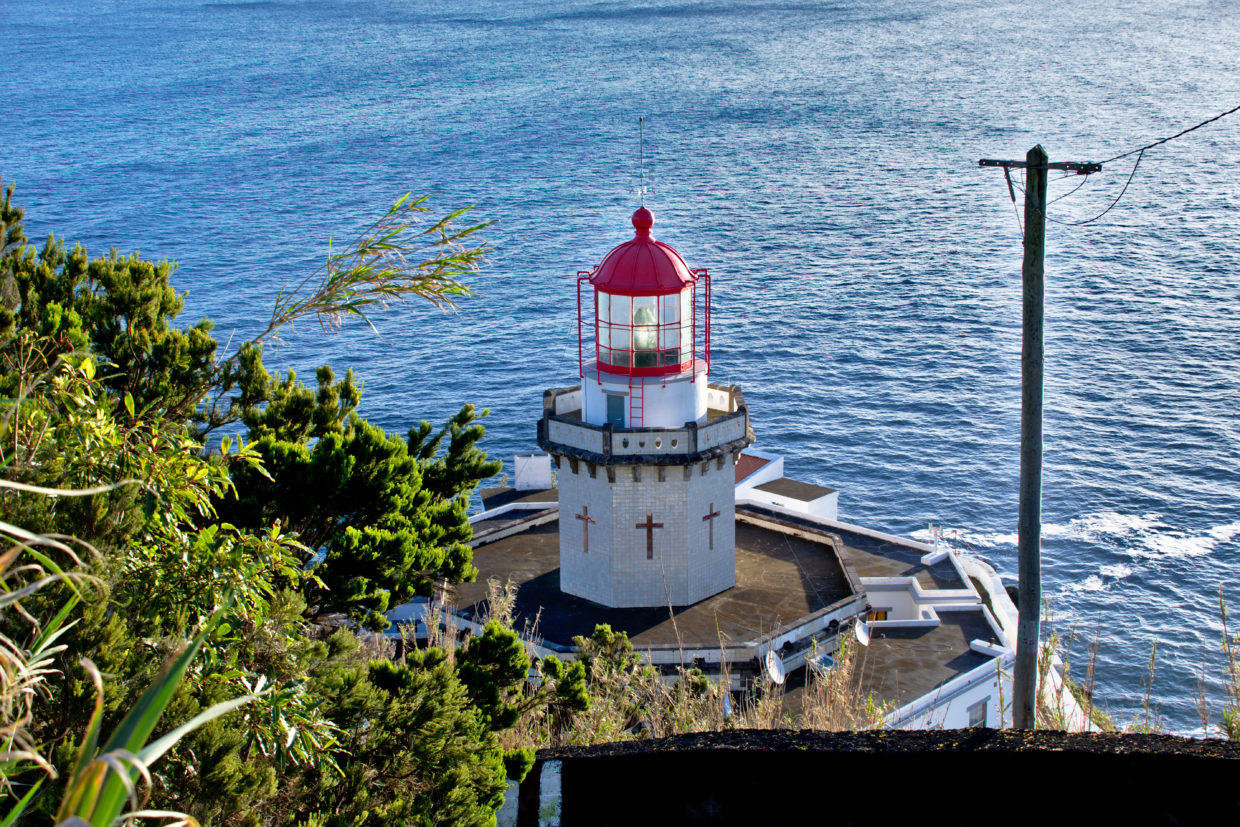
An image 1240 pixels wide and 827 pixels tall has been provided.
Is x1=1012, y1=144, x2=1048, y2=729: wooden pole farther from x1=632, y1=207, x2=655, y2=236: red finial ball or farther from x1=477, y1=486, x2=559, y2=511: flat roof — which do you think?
x1=477, y1=486, x2=559, y2=511: flat roof

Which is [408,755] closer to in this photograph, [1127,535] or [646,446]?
[646,446]

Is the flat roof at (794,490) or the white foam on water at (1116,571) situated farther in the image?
the white foam on water at (1116,571)

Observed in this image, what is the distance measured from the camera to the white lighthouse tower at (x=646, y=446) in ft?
64.3

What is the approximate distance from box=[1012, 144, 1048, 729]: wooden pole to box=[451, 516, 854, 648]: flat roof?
831 cm

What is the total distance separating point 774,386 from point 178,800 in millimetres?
42946

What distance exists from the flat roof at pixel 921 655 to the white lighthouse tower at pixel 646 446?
3.25 meters

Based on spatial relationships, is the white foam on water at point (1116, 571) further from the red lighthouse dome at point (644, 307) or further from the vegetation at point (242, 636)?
the vegetation at point (242, 636)

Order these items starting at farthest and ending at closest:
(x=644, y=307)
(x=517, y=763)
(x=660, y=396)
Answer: (x=660, y=396) → (x=644, y=307) → (x=517, y=763)

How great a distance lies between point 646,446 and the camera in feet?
65.5

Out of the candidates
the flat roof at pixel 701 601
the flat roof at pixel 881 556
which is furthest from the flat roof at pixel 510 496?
the flat roof at pixel 881 556

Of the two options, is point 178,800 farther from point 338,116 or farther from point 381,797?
point 338,116

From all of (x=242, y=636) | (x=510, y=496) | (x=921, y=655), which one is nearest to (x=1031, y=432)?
(x=242, y=636)

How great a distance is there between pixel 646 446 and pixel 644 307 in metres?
2.42

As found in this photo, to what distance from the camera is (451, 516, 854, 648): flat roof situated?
20.4 m
